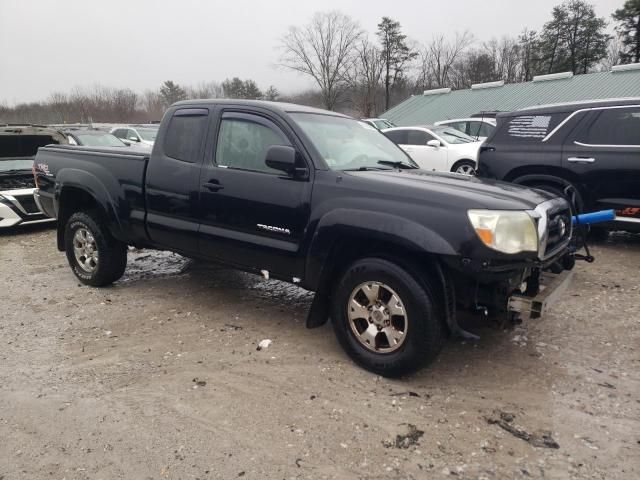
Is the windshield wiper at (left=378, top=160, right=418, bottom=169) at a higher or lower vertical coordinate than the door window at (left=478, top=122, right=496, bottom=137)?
lower

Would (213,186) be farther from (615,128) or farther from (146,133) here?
(146,133)

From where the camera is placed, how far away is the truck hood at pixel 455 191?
304cm

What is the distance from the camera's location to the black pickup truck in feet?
9.92

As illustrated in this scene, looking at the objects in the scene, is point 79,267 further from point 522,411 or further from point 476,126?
point 476,126

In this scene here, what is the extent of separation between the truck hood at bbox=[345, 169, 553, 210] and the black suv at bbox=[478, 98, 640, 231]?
2806mm

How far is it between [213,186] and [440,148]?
838cm

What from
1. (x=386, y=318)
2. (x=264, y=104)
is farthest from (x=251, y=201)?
(x=386, y=318)

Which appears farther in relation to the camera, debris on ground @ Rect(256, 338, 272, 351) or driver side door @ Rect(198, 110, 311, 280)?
debris on ground @ Rect(256, 338, 272, 351)

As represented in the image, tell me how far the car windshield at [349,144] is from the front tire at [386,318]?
89 centimetres

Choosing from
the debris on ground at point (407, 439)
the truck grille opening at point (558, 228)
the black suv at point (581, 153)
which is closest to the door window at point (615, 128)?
the black suv at point (581, 153)

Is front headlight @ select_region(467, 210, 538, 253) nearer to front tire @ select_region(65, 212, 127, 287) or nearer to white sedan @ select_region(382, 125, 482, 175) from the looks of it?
front tire @ select_region(65, 212, 127, 287)

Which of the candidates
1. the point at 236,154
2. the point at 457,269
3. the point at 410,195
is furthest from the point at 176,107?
the point at 457,269

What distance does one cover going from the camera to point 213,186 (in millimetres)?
4031

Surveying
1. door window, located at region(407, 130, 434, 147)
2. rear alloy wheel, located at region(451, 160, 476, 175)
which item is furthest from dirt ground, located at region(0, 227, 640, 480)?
door window, located at region(407, 130, 434, 147)
